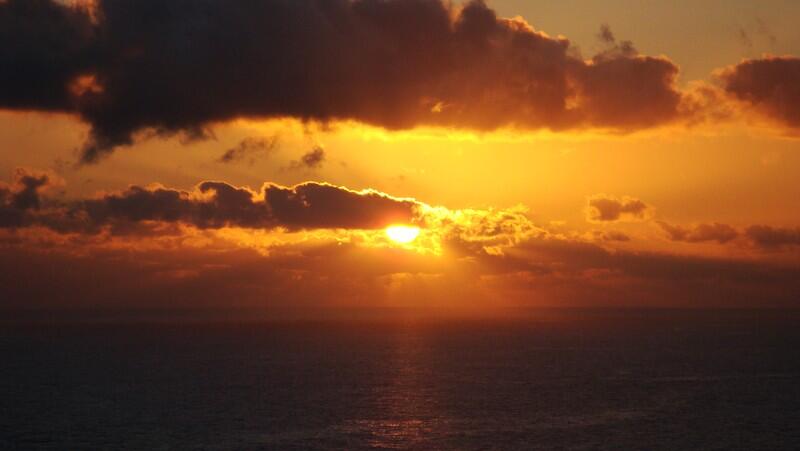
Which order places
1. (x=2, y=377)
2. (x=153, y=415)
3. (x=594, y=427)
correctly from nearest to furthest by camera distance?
(x=594, y=427) → (x=153, y=415) → (x=2, y=377)

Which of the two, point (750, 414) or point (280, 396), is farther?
point (280, 396)

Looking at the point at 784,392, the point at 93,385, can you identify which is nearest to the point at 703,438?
the point at 784,392

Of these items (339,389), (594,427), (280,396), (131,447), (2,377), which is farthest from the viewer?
(2,377)

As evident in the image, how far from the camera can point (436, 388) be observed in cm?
12588

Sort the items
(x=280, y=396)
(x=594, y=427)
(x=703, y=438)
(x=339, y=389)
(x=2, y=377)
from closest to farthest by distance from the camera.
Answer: (x=703, y=438), (x=594, y=427), (x=280, y=396), (x=339, y=389), (x=2, y=377)

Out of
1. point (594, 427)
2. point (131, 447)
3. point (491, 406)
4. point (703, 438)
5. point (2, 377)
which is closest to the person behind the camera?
point (131, 447)

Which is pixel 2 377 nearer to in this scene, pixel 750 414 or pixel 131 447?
pixel 131 447

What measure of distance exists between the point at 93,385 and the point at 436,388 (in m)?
49.6

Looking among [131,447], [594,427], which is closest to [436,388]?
[594,427]

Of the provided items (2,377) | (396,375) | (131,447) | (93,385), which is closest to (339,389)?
(396,375)

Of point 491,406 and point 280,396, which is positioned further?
point 280,396

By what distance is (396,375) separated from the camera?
144250 mm

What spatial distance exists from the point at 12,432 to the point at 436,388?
5830 centimetres

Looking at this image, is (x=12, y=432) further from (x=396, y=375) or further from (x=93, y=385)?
(x=396, y=375)
